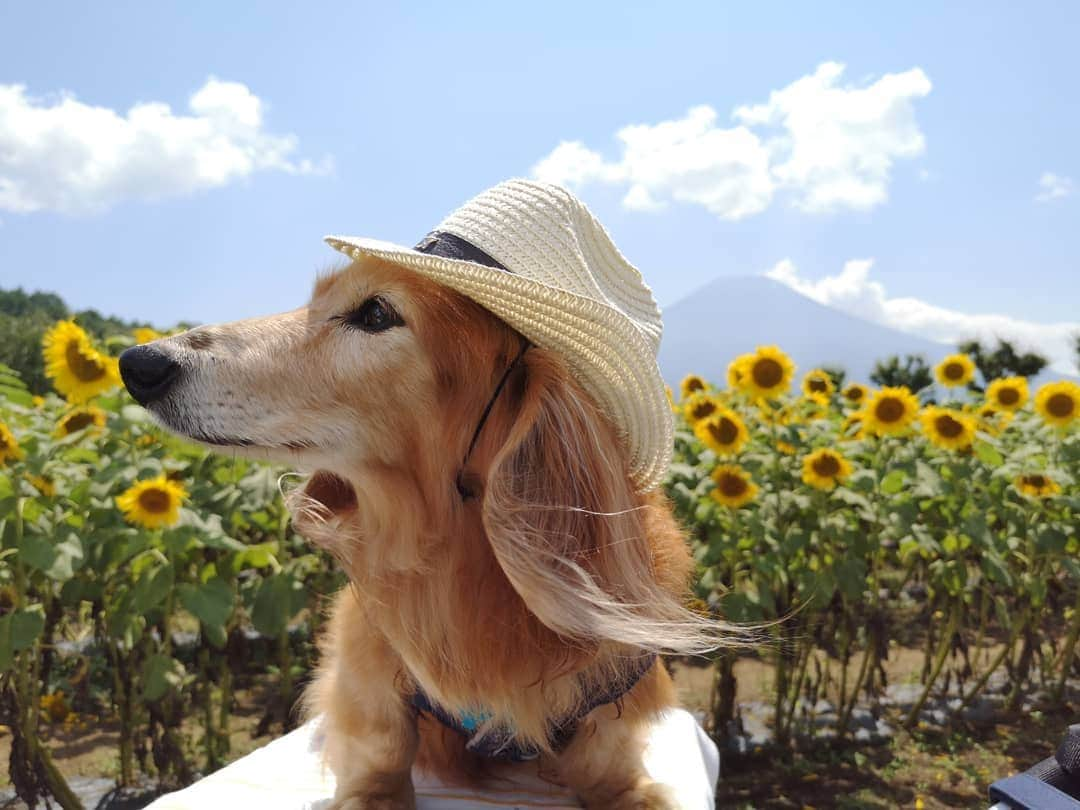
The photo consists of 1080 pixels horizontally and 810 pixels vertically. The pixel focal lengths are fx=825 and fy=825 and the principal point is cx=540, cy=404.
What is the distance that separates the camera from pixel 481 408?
1.37m

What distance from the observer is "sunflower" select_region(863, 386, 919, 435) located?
127 inches

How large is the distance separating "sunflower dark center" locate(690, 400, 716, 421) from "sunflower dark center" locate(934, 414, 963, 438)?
0.89 meters

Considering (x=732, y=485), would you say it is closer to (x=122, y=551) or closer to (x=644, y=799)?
(x=644, y=799)

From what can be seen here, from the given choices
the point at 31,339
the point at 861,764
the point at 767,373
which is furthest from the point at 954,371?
the point at 31,339

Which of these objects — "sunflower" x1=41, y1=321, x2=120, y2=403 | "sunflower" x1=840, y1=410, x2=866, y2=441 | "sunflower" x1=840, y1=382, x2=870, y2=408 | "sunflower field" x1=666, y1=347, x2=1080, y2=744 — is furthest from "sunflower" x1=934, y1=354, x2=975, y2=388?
"sunflower" x1=41, y1=321, x2=120, y2=403

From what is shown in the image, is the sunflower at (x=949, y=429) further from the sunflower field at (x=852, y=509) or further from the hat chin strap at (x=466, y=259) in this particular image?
the hat chin strap at (x=466, y=259)

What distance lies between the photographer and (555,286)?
1.34m

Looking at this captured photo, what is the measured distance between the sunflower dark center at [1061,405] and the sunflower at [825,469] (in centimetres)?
115

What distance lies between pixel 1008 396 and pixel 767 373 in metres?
1.69

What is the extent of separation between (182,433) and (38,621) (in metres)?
1.40

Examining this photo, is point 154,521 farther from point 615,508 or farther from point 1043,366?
point 1043,366

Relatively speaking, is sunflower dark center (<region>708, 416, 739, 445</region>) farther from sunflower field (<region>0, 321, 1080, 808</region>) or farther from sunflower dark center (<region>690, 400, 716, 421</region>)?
sunflower dark center (<region>690, 400, 716, 421</region>)

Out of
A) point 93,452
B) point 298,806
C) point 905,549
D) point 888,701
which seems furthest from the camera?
point 888,701

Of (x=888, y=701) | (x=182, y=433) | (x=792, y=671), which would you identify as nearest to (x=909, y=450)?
(x=792, y=671)
